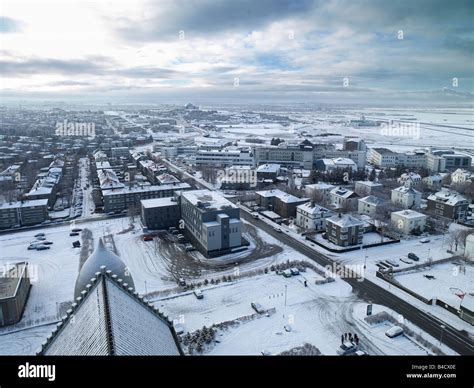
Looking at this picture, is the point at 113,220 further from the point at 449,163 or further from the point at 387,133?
the point at 387,133

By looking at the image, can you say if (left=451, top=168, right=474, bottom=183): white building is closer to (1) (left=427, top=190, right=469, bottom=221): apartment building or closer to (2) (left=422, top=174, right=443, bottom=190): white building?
(2) (left=422, top=174, right=443, bottom=190): white building

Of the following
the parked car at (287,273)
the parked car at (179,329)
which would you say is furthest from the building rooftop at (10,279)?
the parked car at (287,273)

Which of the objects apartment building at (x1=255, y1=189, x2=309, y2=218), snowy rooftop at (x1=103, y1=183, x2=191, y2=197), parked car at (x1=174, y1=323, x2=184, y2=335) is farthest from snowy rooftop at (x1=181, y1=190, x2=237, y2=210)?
parked car at (x1=174, y1=323, x2=184, y2=335)

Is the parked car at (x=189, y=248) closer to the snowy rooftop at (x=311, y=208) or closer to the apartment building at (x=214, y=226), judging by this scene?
the apartment building at (x=214, y=226)

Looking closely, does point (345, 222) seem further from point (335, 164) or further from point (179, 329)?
point (335, 164)

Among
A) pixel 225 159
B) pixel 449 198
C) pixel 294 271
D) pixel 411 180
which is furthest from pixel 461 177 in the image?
pixel 294 271
